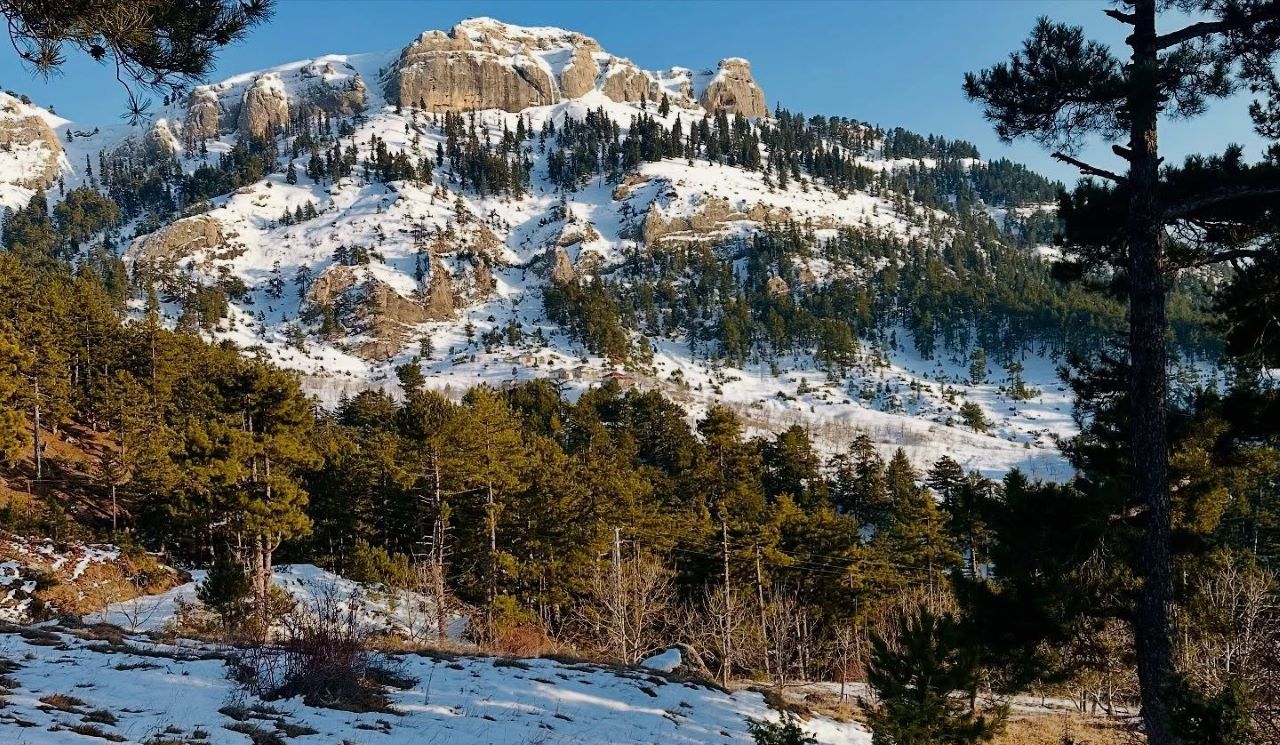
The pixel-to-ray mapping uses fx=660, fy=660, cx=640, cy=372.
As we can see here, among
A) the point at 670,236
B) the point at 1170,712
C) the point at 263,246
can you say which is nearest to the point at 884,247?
the point at 670,236

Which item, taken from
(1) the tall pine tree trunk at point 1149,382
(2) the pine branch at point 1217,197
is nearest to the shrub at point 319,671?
(1) the tall pine tree trunk at point 1149,382

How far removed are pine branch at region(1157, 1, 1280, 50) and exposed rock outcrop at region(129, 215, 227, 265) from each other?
17853cm

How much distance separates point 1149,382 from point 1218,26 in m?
3.73

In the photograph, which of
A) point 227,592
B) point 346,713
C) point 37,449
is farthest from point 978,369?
point 346,713

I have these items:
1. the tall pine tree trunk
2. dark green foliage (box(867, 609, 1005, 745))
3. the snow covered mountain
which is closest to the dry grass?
dark green foliage (box(867, 609, 1005, 745))

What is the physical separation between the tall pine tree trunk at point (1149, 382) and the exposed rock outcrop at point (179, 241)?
178417mm

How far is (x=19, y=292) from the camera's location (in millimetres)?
43312

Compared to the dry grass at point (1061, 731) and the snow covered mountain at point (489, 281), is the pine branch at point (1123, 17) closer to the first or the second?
the dry grass at point (1061, 731)

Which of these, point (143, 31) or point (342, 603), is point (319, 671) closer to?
point (143, 31)

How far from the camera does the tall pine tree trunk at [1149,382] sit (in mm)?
7105

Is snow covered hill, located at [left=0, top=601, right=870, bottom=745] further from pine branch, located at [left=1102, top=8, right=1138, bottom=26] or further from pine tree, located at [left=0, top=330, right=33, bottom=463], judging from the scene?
pine tree, located at [left=0, top=330, right=33, bottom=463]

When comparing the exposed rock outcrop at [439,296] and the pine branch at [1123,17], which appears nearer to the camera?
the pine branch at [1123,17]

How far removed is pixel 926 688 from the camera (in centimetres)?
808

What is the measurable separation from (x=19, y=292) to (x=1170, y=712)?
5940 centimetres
